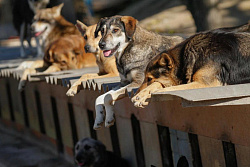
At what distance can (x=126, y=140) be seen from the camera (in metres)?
8.54

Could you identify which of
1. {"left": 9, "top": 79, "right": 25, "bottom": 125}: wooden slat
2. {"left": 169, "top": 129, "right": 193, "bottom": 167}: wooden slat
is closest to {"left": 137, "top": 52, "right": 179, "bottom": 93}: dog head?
{"left": 169, "top": 129, "right": 193, "bottom": 167}: wooden slat

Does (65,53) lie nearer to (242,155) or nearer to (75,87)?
(75,87)

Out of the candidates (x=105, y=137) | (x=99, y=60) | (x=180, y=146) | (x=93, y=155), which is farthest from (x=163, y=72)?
(x=105, y=137)

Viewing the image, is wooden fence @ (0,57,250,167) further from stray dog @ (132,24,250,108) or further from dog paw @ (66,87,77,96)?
stray dog @ (132,24,250,108)

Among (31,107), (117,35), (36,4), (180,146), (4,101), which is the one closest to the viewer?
(117,35)

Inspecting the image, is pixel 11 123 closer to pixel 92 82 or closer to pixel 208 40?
pixel 92 82

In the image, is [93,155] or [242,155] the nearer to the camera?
[242,155]

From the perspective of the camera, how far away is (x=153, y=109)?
7.08 meters

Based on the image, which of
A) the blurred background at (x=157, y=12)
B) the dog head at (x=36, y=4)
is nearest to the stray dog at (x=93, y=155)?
the blurred background at (x=157, y=12)

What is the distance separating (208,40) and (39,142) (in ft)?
31.0

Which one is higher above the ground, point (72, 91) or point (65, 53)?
point (65, 53)

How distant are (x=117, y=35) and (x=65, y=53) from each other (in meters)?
3.51

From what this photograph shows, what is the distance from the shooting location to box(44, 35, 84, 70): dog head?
928 centimetres

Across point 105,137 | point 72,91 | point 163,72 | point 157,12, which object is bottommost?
point 105,137
